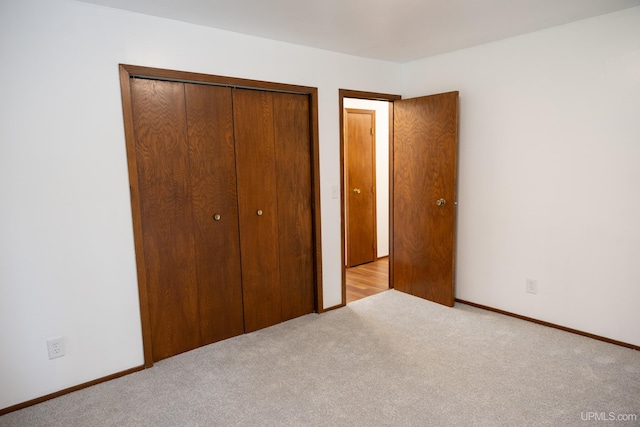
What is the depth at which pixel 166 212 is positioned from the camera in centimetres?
272

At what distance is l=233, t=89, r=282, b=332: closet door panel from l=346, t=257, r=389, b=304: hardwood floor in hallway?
97 cm

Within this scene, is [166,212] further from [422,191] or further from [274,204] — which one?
[422,191]

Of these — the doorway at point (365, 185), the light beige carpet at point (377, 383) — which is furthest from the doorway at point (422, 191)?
the doorway at point (365, 185)

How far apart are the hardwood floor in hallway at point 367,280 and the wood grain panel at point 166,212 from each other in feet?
5.41

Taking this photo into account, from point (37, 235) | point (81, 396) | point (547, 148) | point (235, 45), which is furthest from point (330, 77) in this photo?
point (81, 396)

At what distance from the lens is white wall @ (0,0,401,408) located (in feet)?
7.04

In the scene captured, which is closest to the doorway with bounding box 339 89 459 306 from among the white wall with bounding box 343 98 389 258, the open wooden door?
the open wooden door

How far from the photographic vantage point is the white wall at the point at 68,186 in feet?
7.04

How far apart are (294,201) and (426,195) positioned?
127 centimetres

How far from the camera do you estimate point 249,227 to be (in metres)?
3.12

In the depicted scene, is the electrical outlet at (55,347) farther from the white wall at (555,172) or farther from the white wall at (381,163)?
the white wall at (381,163)

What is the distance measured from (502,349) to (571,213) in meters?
1.14

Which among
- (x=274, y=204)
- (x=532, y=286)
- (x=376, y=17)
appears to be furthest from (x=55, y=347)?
(x=532, y=286)

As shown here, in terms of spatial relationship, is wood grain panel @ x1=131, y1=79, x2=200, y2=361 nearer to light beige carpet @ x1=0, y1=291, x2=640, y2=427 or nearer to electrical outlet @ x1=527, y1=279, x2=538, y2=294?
light beige carpet @ x1=0, y1=291, x2=640, y2=427
